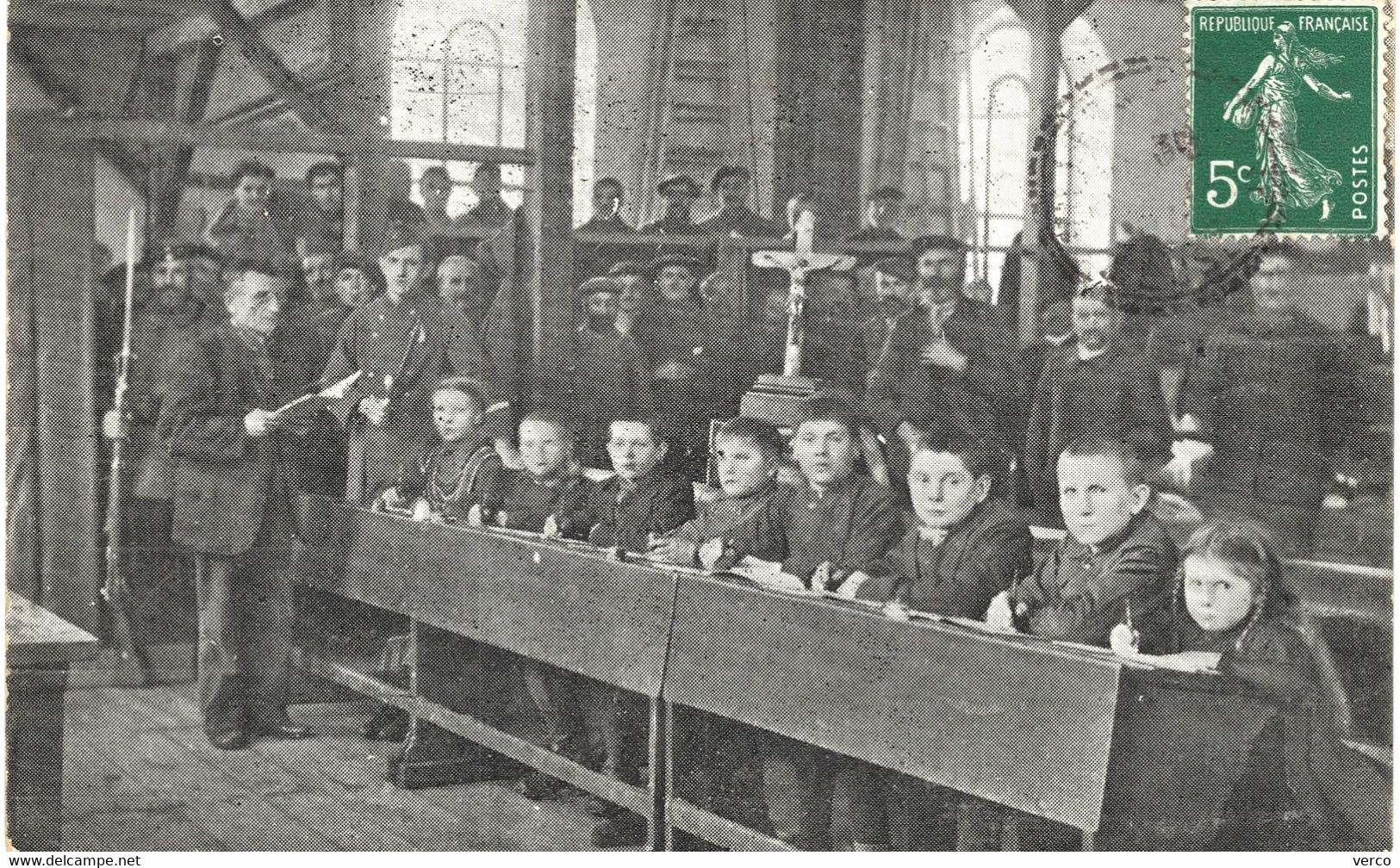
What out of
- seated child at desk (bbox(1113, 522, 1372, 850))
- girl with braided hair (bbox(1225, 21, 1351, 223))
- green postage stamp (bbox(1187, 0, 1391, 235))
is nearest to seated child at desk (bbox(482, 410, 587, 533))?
seated child at desk (bbox(1113, 522, 1372, 850))

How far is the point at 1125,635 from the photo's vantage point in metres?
3.84

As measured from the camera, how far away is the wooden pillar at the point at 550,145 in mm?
4363

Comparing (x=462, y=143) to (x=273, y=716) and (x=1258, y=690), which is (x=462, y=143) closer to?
(x=273, y=716)

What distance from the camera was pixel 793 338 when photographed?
4.32 m

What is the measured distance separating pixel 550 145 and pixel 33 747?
1.92 metres

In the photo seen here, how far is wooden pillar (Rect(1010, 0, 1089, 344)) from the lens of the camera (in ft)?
13.8

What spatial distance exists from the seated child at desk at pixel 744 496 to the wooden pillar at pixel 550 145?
57 cm

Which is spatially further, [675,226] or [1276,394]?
[675,226]

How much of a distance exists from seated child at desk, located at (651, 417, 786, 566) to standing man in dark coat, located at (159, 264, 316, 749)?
110 centimetres

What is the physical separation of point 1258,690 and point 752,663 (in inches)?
44.9

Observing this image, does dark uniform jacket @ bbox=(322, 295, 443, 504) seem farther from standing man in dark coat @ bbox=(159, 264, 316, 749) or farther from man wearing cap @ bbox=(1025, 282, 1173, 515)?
man wearing cap @ bbox=(1025, 282, 1173, 515)

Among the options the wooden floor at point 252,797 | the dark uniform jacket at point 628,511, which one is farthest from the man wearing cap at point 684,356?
the wooden floor at point 252,797

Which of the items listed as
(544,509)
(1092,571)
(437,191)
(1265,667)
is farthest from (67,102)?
(1265,667)

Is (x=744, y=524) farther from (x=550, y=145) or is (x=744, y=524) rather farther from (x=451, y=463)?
(x=550, y=145)
